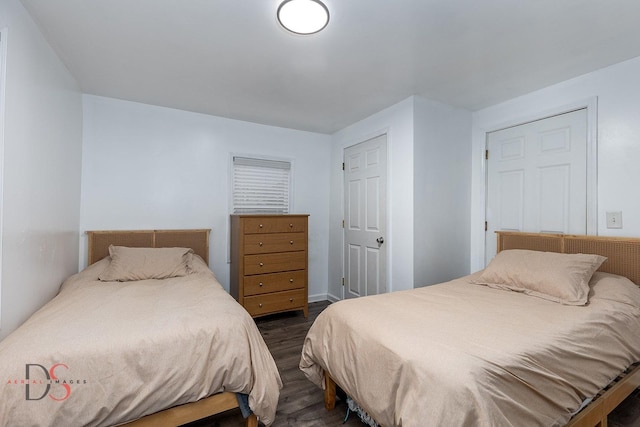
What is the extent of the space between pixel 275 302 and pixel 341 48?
2.50 m

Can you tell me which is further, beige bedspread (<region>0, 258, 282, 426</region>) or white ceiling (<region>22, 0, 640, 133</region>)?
white ceiling (<region>22, 0, 640, 133</region>)

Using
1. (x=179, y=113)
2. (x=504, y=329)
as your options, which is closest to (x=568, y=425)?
(x=504, y=329)

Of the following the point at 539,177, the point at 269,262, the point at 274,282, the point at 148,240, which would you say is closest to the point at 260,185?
the point at 269,262

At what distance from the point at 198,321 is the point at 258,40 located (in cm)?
173

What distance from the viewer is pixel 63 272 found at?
225 cm

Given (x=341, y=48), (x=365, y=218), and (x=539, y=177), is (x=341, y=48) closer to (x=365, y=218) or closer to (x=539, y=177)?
(x=365, y=218)

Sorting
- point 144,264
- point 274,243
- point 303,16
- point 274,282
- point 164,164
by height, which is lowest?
point 274,282

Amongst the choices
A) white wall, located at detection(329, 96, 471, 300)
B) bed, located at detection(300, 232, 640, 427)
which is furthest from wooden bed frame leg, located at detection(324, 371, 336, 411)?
white wall, located at detection(329, 96, 471, 300)

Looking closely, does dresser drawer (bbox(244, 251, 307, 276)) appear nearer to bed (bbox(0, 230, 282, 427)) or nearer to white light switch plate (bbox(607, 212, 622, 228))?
bed (bbox(0, 230, 282, 427))

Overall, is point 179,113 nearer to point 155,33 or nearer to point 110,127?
point 110,127

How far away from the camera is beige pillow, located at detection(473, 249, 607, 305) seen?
68.6 inches

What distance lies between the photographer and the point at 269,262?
3.14 metres

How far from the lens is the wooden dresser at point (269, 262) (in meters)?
3.01

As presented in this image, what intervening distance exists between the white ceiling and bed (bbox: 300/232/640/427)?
55.6 inches
